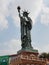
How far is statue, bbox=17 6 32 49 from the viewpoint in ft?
132

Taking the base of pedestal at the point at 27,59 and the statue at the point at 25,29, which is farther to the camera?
the statue at the point at 25,29

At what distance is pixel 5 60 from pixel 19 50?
420cm

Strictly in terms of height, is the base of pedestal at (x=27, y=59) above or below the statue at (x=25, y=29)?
below

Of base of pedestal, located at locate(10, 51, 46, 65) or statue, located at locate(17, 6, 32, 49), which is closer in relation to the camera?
base of pedestal, located at locate(10, 51, 46, 65)

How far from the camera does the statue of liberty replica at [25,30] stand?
4016 centimetres

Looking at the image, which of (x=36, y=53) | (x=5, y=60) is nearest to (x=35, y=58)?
(x=36, y=53)

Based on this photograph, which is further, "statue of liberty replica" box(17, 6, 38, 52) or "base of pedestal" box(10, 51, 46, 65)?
"statue of liberty replica" box(17, 6, 38, 52)

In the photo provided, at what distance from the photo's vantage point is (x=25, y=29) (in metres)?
41.0

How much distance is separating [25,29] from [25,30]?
7.3 inches

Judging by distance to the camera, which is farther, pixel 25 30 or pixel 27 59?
pixel 25 30

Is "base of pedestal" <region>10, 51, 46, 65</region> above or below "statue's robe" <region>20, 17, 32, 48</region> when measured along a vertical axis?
below

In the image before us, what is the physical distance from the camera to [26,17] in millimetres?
41531

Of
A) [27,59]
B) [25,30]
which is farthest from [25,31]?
[27,59]

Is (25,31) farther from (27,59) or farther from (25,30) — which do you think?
(27,59)
